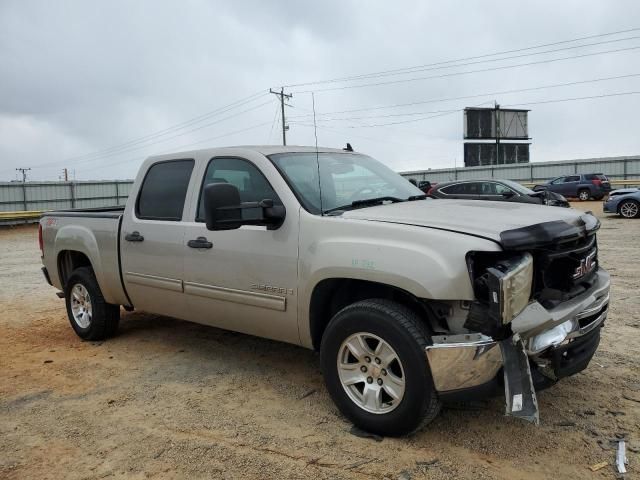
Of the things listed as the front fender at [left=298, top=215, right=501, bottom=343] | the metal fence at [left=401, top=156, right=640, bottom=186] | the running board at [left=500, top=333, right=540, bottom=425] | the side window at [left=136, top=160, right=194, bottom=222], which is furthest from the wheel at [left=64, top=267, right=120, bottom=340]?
the metal fence at [left=401, top=156, right=640, bottom=186]

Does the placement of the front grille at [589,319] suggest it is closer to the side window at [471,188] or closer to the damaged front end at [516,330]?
the damaged front end at [516,330]

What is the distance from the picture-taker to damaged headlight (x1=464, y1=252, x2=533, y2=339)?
9.17ft

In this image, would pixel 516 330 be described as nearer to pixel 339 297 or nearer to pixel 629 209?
pixel 339 297

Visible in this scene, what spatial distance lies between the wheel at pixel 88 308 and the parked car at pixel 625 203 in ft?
55.7

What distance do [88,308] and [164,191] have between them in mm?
1725

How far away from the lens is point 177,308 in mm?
4680

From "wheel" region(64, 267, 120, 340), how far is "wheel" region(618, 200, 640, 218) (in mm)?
16985

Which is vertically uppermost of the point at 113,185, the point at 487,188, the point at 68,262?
the point at 113,185

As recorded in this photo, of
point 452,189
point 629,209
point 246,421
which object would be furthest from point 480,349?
point 629,209

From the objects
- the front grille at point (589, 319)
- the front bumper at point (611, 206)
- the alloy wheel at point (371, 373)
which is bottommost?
the alloy wheel at point (371, 373)

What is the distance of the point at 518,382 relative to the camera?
2.91m

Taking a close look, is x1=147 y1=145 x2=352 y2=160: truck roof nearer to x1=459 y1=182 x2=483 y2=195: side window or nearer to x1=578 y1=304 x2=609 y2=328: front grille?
x1=578 y1=304 x2=609 y2=328: front grille

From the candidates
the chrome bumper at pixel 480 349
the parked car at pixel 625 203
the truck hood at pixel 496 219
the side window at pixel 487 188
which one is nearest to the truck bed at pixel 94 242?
the truck hood at pixel 496 219

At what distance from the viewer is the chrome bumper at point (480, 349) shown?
289 cm
